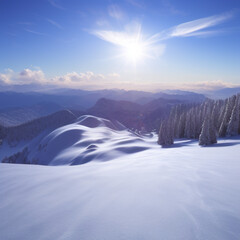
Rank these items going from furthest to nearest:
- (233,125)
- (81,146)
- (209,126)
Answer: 1. (81,146)
2. (233,125)
3. (209,126)

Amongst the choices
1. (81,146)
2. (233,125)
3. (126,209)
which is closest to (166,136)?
(233,125)

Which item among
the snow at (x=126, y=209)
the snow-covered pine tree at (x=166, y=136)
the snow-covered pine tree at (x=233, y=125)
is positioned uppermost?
the snow at (x=126, y=209)

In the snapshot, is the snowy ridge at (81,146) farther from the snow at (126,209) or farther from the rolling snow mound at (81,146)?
the snow at (126,209)

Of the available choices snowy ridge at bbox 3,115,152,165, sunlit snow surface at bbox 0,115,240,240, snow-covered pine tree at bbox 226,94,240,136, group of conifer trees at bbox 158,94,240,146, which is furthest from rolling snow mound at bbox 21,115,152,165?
sunlit snow surface at bbox 0,115,240,240

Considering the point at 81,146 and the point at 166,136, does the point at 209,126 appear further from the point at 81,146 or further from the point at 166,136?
the point at 81,146

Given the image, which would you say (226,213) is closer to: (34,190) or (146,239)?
(146,239)

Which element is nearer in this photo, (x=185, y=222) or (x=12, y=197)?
(x=185, y=222)

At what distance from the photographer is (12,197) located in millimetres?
4188

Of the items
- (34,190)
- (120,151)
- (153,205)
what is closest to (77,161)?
(120,151)

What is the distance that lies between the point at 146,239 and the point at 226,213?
1715 millimetres

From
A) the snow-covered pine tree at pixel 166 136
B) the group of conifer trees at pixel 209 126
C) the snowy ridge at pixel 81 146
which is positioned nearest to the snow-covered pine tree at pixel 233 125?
the group of conifer trees at pixel 209 126

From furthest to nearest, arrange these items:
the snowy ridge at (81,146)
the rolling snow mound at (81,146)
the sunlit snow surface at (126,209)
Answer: the rolling snow mound at (81,146) → the snowy ridge at (81,146) → the sunlit snow surface at (126,209)

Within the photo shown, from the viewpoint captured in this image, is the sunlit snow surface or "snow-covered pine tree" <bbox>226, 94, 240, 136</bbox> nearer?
the sunlit snow surface

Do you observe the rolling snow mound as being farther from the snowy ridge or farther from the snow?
the snow
